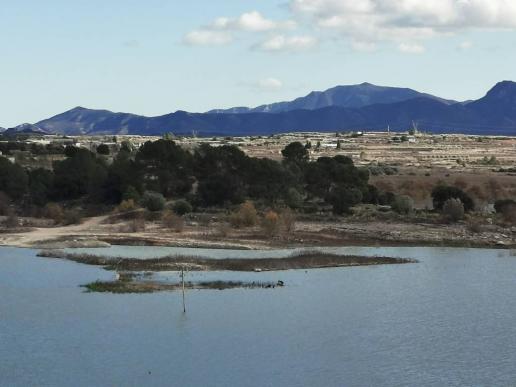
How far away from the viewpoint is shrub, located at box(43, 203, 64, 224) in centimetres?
7106

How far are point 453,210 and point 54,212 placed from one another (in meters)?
31.9

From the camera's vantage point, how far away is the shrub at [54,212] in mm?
71062

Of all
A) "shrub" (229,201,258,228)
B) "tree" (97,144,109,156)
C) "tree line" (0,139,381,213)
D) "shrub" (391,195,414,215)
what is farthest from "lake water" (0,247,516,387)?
"tree" (97,144,109,156)

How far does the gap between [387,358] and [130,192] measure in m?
46.7

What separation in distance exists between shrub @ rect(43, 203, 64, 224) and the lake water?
21.8 metres

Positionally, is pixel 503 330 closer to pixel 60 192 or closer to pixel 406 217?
pixel 406 217

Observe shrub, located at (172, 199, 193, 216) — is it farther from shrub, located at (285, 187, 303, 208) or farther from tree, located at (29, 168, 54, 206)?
tree, located at (29, 168, 54, 206)

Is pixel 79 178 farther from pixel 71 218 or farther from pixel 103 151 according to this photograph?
pixel 103 151

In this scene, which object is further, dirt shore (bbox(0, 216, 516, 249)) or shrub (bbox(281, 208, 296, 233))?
shrub (bbox(281, 208, 296, 233))

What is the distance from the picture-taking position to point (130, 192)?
7488 cm

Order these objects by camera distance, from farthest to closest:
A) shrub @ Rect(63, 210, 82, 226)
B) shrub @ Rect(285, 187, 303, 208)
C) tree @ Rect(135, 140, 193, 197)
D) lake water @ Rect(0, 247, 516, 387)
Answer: tree @ Rect(135, 140, 193, 197) < shrub @ Rect(285, 187, 303, 208) < shrub @ Rect(63, 210, 82, 226) < lake water @ Rect(0, 247, 516, 387)

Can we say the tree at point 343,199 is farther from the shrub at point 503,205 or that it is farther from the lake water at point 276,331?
the lake water at point 276,331

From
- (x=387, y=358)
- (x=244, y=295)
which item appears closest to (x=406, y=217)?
(x=244, y=295)

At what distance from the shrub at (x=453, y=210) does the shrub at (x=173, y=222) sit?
20051mm
